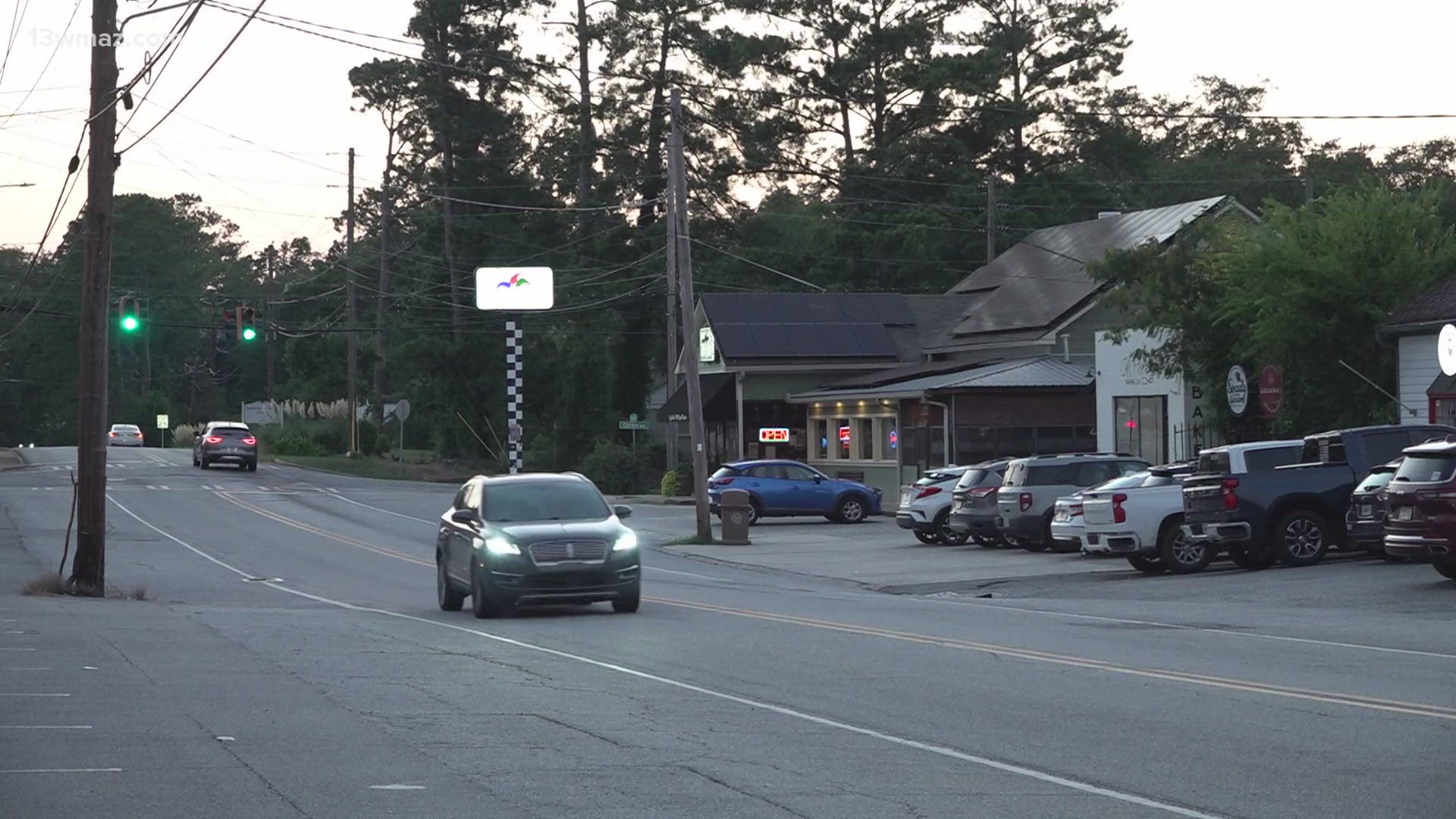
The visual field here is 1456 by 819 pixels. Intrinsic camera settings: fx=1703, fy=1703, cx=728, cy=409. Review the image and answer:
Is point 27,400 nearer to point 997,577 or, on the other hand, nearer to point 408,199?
point 408,199

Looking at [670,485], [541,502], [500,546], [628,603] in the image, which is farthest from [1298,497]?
[670,485]

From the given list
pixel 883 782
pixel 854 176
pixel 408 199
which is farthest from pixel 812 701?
pixel 408 199

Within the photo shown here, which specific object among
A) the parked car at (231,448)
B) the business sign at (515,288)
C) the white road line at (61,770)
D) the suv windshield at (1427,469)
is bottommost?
the white road line at (61,770)

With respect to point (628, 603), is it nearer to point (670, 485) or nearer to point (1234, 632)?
point (1234, 632)

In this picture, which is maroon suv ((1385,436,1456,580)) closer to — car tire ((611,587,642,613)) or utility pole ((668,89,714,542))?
car tire ((611,587,642,613))

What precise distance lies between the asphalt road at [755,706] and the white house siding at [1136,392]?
54.6 feet

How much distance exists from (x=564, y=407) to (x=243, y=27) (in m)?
54.4

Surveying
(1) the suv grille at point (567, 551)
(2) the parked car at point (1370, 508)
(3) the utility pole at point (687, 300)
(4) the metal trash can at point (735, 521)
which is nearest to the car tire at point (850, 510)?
(3) the utility pole at point (687, 300)

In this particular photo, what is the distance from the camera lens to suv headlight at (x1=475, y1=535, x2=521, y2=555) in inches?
794

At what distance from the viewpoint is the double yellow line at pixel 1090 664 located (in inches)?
464

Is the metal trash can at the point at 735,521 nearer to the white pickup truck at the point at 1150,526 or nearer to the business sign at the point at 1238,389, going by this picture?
the business sign at the point at 1238,389

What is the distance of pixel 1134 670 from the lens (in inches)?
562

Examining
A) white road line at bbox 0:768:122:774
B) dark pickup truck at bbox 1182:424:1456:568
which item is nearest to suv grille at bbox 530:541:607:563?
dark pickup truck at bbox 1182:424:1456:568

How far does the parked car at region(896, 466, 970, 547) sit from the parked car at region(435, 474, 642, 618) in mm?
15498
